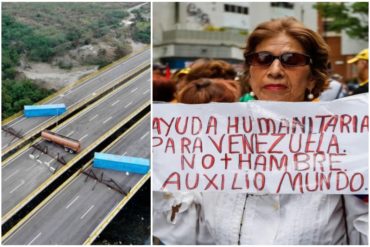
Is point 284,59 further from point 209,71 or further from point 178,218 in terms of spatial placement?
point 209,71

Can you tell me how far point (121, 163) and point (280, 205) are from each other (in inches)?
37.8

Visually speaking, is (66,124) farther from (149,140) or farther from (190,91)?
(190,91)

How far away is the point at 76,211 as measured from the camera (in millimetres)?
2973

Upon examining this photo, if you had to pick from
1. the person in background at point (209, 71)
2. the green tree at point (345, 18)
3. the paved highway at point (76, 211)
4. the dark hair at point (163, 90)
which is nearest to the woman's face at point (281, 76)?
the paved highway at point (76, 211)

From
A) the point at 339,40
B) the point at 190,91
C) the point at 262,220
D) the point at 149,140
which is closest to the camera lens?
the point at 262,220

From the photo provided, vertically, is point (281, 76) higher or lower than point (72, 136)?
higher

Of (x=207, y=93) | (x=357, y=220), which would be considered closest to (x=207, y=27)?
(x=207, y=93)

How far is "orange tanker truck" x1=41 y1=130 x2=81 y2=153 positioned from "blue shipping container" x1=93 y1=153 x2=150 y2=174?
12 centimetres

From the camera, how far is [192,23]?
1022 inches

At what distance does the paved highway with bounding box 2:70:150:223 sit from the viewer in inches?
117

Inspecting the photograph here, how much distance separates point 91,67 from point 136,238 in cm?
99

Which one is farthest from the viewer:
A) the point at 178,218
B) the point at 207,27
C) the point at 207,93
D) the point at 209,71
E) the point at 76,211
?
the point at 207,27

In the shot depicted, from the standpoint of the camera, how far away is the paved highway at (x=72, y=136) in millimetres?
2984

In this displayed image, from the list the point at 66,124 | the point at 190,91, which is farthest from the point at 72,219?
the point at 190,91
